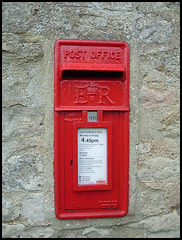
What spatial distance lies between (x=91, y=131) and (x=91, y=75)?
35cm

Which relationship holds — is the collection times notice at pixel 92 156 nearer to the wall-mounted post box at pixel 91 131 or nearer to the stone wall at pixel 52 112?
the wall-mounted post box at pixel 91 131

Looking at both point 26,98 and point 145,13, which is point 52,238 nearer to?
point 26,98

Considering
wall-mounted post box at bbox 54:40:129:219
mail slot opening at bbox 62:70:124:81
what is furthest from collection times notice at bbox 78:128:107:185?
mail slot opening at bbox 62:70:124:81

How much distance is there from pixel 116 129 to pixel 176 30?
2.60 feet

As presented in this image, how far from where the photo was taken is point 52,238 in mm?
1511

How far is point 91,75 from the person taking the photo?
1422 mm

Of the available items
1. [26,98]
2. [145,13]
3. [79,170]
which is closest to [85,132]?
[79,170]

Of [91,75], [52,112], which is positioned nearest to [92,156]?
[52,112]

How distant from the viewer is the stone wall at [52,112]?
4.80 ft

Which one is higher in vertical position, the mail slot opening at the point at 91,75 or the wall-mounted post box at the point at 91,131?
the mail slot opening at the point at 91,75

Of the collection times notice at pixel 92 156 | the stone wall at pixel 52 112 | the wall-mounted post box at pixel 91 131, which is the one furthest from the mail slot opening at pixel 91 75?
the collection times notice at pixel 92 156

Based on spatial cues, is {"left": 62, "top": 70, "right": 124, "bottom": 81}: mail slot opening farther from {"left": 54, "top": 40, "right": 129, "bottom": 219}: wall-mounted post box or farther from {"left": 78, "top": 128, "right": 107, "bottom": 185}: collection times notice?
{"left": 78, "top": 128, "right": 107, "bottom": 185}: collection times notice

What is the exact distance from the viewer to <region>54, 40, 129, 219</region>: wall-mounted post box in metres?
1.43

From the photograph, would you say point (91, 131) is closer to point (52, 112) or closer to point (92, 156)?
point (92, 156)
